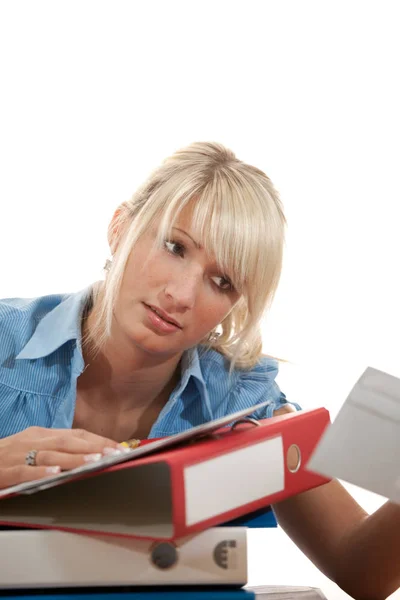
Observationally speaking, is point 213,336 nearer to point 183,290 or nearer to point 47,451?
point 183,290

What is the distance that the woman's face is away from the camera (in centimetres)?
105

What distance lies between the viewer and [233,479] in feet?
2.01

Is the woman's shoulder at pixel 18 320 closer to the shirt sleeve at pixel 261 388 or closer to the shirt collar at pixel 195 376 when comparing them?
the shirt collar at pixel 195 376

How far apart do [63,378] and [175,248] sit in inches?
10.7

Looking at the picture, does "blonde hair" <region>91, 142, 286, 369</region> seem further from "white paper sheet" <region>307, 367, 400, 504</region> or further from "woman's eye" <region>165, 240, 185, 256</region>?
"white paper sheet" <region>307, 367, 400, 504</region>

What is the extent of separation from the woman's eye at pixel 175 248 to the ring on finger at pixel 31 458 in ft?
1.37

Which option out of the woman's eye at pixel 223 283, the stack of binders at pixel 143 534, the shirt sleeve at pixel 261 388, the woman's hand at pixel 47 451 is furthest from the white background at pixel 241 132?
the stack of binders at pixel 143 534

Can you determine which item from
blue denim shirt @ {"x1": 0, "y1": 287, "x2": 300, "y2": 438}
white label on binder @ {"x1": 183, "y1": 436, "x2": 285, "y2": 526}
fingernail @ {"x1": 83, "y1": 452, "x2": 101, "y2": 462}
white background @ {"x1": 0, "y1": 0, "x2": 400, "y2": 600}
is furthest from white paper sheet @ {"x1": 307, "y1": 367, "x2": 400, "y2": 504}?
white background @ {"x1": 0, "y1": 0, "x2": 400, "y2": 600}

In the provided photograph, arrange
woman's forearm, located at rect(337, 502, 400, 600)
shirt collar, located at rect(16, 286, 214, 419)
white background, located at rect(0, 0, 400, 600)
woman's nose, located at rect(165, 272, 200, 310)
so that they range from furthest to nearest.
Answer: white background, located at rect(0, 0, 400, 600) → shirt collar, located at rect(16, 286, 214, 419) → woman's nose, located at rect(165, 272, 200, 310) → woman's forearm, located at rect(337, 502, 400, 600)

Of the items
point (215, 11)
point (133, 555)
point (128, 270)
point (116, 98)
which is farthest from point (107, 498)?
point (215, 11)

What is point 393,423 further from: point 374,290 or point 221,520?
point 374,290

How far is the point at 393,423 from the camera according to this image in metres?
0.59

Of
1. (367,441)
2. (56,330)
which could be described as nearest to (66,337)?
(56,330)

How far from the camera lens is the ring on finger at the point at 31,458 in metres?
0.73
